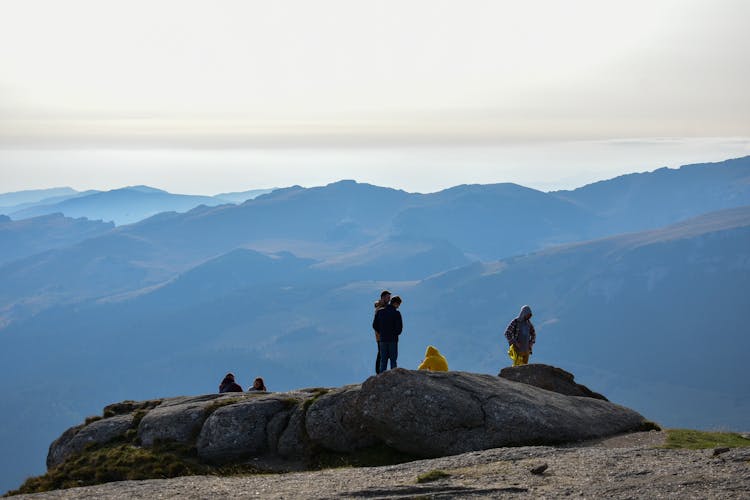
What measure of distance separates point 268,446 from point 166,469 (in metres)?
4.23

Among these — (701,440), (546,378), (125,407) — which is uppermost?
(546,378)

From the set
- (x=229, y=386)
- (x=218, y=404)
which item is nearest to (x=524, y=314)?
(x=218, y=404)

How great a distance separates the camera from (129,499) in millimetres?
22438

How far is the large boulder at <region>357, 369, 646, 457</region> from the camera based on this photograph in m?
28.0

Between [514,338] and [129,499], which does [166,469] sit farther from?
[514,338]

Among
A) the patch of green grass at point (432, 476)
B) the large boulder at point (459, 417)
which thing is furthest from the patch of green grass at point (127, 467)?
the patch of green grass at point (432, 476)

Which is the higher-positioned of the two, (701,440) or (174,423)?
(174,423)

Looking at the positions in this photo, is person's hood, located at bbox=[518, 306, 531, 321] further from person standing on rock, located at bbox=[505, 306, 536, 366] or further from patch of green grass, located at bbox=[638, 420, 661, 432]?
patch of green grass, located at bbox=[638, 420, 661, 432]

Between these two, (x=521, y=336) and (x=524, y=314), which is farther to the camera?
(x=521, y=336)

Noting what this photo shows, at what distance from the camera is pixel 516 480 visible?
2077cm

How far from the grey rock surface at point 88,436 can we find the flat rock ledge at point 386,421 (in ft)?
0.21

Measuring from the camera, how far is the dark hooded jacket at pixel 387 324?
33.6m

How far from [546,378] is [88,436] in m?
21.3

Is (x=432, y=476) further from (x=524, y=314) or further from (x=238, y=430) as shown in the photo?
(x=524, y=314)
